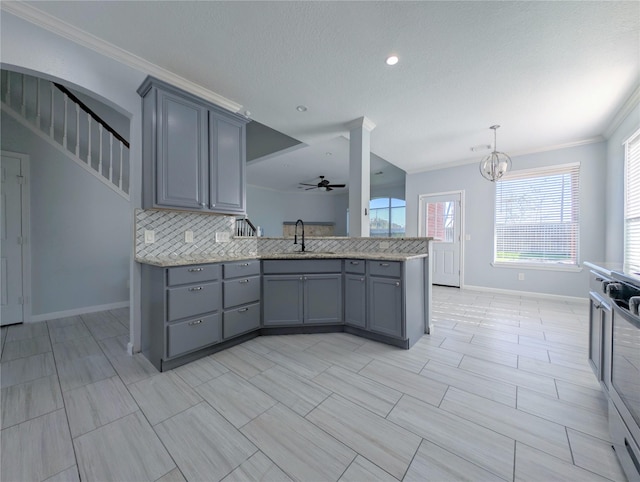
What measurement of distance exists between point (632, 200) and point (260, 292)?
465cm

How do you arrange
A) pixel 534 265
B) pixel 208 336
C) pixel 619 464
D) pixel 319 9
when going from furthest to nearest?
pixel 534 265, pixel 208 336, pixel 319 9, pixel 619 464

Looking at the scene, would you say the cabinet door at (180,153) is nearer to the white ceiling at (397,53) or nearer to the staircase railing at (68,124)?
the white ceiling at (397,53)

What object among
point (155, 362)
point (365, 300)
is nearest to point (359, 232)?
point (365, 300)

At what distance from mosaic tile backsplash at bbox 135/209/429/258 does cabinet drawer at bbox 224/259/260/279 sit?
41 centimetres

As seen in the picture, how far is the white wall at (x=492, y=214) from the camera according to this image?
3943 mm

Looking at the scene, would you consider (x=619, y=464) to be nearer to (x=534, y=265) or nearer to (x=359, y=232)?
(x=359, y=232)

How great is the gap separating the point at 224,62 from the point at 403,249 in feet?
8.64

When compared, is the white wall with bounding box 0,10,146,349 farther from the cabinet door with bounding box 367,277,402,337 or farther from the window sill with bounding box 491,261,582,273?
the window sill with bounding box 491,261,582,273

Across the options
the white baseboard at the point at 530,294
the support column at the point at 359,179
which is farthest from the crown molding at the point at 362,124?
the white baseboard at the point at 530,294

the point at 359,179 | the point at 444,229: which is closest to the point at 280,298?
the point at 359,179

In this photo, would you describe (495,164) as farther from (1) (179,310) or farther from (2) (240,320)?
(1) (179,310)

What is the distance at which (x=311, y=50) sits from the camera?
214 cm

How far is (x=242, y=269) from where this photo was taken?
2.51 metres

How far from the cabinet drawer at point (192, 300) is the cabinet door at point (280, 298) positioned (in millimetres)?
551
